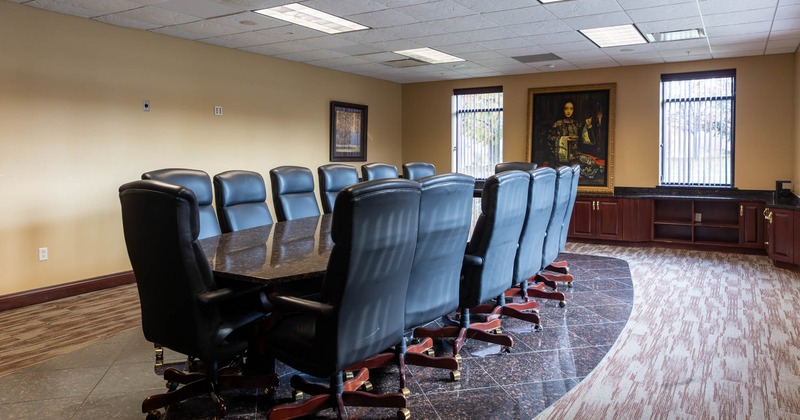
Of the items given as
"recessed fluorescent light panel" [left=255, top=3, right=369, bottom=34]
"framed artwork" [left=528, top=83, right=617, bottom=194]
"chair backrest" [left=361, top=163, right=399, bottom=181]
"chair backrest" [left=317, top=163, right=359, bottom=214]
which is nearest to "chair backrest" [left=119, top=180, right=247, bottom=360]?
"chair backrest" [left=317, top=163, right=359, bottom=214]

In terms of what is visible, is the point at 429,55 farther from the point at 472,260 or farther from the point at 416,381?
the point at 416,381

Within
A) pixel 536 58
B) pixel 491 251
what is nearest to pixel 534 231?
pixel 491 251

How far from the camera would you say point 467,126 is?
9.38 meters

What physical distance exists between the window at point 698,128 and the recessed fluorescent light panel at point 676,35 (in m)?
1.70

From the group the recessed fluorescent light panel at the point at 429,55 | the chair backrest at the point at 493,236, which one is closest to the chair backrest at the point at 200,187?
the chair backrest at the point at 493,236

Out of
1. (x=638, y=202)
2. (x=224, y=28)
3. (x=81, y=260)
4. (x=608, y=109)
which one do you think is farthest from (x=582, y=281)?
(x=81, y=260)

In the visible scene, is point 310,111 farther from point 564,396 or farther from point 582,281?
point 564,396

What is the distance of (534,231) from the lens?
3.74 m

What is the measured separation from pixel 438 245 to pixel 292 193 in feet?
8.27

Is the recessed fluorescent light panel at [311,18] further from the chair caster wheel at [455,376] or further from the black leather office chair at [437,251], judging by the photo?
the chair caster wheel at [455,376]

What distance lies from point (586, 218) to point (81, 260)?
20.4 feet

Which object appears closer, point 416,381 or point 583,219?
point 416,381

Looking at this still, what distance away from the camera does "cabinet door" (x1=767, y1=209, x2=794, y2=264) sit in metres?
5.79

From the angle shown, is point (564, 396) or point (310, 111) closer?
point (564, 396)
